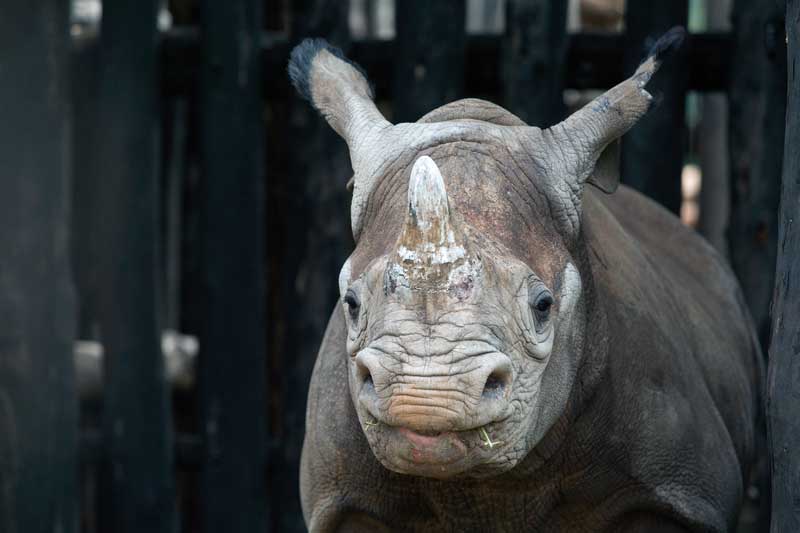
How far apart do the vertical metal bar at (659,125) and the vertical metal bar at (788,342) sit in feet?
7.42

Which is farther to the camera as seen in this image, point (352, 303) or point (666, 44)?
point (666, 44)

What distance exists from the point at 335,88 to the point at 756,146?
217 centimetres

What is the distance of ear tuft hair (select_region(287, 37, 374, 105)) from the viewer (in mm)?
4520

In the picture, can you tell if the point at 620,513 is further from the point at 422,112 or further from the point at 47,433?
the point at 47,433

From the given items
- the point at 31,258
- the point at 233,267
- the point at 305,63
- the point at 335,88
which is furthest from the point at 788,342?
the point at 31,258

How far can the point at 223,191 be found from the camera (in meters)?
6.23

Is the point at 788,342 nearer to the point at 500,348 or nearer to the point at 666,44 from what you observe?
the point at 500,348

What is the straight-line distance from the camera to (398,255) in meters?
3.53

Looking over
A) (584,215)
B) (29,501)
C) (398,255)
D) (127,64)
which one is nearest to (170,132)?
(127,64)

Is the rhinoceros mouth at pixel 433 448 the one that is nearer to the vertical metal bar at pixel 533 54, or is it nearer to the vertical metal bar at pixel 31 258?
the vertical metal bar at pixel 533 54

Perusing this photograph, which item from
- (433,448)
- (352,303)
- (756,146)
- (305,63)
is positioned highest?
(305,63)

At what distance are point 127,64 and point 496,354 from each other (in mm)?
3204

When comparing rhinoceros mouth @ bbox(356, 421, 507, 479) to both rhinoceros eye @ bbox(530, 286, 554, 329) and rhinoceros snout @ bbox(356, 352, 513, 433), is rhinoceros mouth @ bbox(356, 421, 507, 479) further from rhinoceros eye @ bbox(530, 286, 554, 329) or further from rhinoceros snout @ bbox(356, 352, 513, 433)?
rhinoceros eye @ bbox(530, 286, 554, 329)

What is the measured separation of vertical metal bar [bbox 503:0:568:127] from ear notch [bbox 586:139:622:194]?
1698 mm
